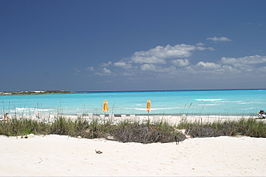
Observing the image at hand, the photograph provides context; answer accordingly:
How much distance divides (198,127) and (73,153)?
14.9 feet

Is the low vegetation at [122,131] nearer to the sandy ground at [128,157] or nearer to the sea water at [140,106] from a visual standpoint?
the sandy ground at [128,157]

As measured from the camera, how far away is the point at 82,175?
4.32 m

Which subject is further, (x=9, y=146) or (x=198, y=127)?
(x=198, y=127)

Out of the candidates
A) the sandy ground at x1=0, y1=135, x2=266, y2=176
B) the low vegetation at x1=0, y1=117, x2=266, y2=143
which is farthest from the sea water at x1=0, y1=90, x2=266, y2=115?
the sandy ground at x1=0, y1=135, x2=266, y2=176

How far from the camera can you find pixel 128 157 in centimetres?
566

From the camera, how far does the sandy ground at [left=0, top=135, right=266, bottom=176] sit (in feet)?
15.2

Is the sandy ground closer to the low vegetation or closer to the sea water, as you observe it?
the low vegetation

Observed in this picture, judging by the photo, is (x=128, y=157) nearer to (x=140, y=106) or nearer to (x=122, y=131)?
(x=122, y=131)

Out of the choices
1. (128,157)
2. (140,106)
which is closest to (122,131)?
(128,157)

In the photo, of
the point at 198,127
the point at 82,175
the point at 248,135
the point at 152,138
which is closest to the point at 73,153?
the point at 82,175

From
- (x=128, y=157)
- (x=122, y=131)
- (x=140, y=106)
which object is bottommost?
(x=128, y=157)

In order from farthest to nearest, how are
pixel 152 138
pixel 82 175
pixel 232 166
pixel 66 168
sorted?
pixel 152 138 < pixel 232 166 < pixel 66 168 < pixel 82 175

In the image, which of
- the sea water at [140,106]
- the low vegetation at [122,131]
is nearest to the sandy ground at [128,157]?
the low vegetation at [122,131]

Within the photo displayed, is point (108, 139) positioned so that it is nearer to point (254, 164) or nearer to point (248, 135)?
point (254, 164)
